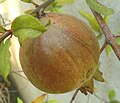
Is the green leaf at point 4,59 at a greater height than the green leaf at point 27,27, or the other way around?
the green leaf at point 27,27

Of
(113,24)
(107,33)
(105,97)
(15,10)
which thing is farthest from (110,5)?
(15,10)

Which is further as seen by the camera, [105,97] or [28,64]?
[105,97]

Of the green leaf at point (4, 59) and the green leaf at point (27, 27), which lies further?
the green leaf at point (4, 59)

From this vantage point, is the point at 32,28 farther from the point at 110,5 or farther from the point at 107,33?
the point at 110,5

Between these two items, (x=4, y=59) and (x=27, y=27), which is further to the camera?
(x=4, y=59)
